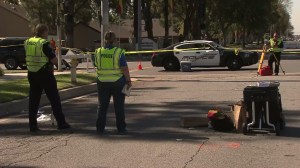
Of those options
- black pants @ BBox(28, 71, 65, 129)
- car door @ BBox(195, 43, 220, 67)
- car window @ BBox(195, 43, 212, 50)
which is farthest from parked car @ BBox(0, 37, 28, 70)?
black pants @ BBox(28, 71, 65, 129)

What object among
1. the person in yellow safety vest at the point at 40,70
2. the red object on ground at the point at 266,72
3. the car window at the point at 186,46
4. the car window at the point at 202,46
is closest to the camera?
the person in yellow safety vest at the point at 40,70

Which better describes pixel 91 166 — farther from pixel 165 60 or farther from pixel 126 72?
pixel 165 60

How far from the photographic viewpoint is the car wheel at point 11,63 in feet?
94.0

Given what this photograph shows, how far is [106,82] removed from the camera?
8555 millimetres

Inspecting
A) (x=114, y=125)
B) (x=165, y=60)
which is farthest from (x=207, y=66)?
(x=114, y=125)

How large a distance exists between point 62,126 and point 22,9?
8116cm

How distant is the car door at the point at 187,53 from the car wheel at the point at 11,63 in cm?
951

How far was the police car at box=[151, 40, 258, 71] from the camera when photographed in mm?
24078

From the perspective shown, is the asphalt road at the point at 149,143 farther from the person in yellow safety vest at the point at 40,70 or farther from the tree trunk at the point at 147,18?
the tree trunk at the point at 147,18

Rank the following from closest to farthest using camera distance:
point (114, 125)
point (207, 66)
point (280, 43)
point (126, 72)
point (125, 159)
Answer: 1. point (125, 159)
2. point (126, 72)
3. point (114, 125)
4. point (280, 43)
5. point (207, 66)

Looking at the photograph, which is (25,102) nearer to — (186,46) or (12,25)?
(186,46)

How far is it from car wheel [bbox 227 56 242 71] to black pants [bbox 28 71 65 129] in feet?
52.8

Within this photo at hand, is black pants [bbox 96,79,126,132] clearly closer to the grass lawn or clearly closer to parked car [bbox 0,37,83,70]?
the grass lawn

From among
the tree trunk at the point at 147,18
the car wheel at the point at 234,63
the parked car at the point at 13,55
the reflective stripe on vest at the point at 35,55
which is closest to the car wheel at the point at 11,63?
the parked car at the point at 13,55
